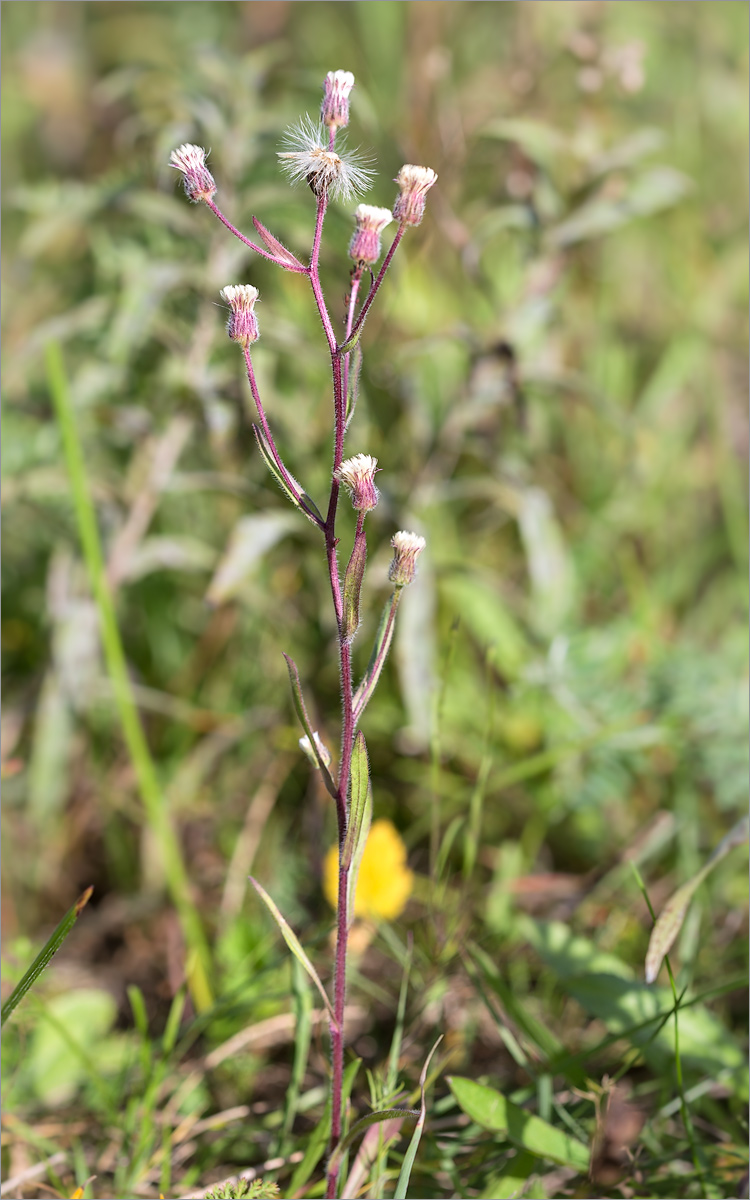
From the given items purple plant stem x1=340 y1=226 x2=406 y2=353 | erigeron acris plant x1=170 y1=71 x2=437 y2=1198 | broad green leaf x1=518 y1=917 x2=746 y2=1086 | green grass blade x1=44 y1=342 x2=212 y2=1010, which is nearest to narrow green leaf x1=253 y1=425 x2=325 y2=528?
erigeron acris plant x1=170 y1=71 x2=437 y2=1198

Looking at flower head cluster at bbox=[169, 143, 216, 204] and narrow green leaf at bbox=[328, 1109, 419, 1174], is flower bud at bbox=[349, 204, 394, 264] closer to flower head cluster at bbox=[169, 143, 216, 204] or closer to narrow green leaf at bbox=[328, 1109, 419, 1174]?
flower head cluster at bbox=[169, 143, 216, 204]

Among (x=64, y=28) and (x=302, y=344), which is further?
A: (x=64, y=28)

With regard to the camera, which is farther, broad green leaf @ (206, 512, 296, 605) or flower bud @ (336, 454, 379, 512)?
broad green leaf @ (206, 512, 296, 605)

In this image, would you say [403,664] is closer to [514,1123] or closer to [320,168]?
[514,1123]

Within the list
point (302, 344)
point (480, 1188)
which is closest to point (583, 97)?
point (302, 344)

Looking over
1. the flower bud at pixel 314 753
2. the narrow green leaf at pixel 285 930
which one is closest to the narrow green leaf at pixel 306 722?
the flower bud at pixel 314 753

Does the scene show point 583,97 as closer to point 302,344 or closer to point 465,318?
point 465,318
